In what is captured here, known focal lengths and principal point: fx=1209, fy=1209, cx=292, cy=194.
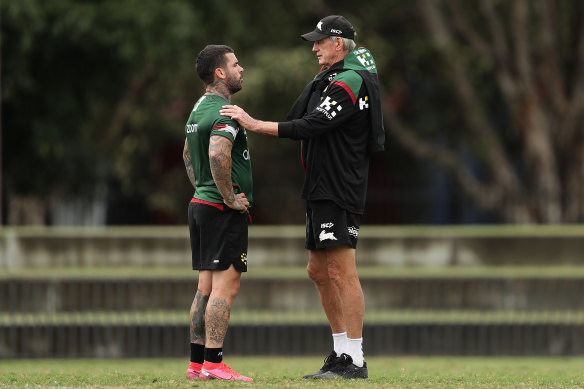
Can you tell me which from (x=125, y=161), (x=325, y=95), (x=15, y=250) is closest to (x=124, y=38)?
(x=15, y=250)

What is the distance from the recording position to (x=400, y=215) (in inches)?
1049

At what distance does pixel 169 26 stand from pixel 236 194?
13.1 meters

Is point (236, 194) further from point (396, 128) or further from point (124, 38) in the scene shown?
point (396, 128)

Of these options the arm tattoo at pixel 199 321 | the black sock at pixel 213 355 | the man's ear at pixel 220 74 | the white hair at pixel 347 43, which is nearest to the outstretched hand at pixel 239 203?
the arm tattoo at pixel 199 321

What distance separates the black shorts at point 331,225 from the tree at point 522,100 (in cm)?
1417

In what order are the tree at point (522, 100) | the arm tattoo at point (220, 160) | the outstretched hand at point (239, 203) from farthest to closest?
the tree at point (522, 100) → the outstretched hand at point (239, 203) → the arm tattoo at point (220, 160)

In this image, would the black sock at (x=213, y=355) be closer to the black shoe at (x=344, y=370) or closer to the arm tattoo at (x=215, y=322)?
the arm tattoo at (x=215, y=322)

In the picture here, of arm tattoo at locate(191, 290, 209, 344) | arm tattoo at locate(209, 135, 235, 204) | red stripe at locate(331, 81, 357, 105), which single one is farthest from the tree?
arm tattoo at locate(209, 135, 235, 204)

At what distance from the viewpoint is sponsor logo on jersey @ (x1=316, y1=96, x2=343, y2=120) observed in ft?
22.6

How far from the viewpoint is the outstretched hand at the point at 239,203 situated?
6875 mm

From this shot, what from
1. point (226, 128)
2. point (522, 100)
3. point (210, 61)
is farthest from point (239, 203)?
point (522, 100)

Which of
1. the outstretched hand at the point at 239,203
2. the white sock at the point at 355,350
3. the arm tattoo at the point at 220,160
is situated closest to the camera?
the arm tattoo at the point at 220,160

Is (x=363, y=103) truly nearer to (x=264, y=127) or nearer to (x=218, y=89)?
(x=264, y=127)

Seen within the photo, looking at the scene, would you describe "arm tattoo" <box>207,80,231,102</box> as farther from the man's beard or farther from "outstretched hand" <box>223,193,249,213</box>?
"outstretched hand" <box>223,193,249,213</box>
